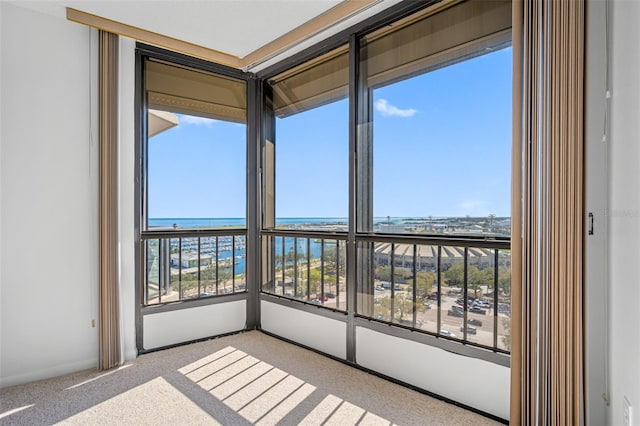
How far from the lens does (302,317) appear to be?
127 inches

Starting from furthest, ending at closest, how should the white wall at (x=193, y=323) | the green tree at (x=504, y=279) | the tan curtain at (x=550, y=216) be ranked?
the white wall at (x=193, y=323) < the green tree at (x=504, y=279) < the tan curtain at (x=550, y=216)

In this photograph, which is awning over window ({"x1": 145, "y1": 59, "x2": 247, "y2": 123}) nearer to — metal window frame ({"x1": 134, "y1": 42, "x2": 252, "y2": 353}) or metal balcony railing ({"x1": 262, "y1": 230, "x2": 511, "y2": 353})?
metal window frame ({"x1": 134, "y1": 42, "x2": 252, "y2": 353})

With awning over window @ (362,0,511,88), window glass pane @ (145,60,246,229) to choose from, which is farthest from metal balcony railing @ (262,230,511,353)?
awning over window @ (362,0,511,88)

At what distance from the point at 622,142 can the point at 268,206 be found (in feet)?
8.87

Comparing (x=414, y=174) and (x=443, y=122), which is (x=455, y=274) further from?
(x=443, y=122)

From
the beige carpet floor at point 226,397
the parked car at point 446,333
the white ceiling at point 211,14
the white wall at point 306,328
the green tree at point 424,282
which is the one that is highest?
the white ceiling at point 211,14

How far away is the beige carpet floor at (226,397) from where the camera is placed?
6.77ft

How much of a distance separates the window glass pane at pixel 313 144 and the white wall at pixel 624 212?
A: 1657 mm

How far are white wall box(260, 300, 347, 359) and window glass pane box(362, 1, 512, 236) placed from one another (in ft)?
2.89

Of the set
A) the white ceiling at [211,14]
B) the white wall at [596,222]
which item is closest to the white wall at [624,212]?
the white wall at [596,222]

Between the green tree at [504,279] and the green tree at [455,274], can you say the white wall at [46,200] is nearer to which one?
the green tree at [455,274]

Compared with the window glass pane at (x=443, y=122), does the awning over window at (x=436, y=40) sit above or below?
above

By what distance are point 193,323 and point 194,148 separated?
152cm

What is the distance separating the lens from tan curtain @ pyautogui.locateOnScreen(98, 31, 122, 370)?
275 cm
